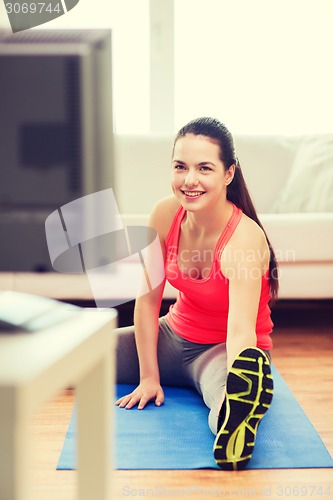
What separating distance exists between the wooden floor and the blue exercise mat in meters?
0.02

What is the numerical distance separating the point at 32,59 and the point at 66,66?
0.03 m

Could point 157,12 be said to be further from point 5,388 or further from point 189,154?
point 5,388

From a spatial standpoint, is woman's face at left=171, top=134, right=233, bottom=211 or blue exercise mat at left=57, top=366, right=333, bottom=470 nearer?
blue exercise mat at left=57, top=366, right=333, bottom=470

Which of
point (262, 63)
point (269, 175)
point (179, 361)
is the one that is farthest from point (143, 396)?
point (262, 63)

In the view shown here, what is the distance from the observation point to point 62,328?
0.57 meters

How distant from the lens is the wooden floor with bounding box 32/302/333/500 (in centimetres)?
106

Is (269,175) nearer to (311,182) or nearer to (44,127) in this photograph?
(311,182)

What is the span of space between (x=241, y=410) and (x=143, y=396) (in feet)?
1.31

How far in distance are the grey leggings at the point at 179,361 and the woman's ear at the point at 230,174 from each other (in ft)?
1.35

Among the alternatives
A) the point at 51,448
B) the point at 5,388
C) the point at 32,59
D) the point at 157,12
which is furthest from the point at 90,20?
the point at 5,388

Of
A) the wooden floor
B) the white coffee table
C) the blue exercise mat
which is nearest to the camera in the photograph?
the white coffee table

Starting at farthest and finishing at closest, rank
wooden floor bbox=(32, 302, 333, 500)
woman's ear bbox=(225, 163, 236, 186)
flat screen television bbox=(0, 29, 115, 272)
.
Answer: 1. woman's ear bbox=(225, 163, 236, 186)
2. wooden floor bbox=(32, 302, 333, 500)
3. flat screen television bbox=(0, 29, 115, 272)

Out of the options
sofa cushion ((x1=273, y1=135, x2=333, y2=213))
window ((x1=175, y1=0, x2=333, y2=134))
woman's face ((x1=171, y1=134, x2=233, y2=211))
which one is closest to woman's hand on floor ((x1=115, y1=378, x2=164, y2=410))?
woman's face ((x1=171, y1=134, x2=233, y2=211))

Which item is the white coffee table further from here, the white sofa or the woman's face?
the white sofa
